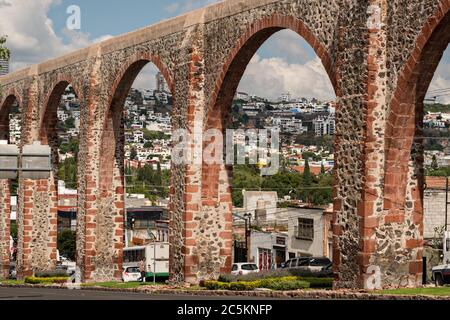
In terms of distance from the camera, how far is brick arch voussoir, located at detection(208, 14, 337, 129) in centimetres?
1830

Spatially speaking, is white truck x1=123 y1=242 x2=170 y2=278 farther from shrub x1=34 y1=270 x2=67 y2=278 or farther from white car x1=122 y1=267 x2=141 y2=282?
shrub x1=34 y1=270 x2=67 y2=278

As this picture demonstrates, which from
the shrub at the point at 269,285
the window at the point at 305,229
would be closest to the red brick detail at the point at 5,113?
the window at the point at 305,229

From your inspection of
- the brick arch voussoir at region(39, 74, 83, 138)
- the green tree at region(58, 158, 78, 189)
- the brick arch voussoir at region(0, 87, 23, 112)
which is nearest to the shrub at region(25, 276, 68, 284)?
the brick arch voussoir at region(39, 74, 83, 138)

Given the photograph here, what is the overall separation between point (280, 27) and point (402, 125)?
4250 mm

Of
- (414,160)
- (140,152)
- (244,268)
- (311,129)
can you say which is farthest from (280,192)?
(414,160)

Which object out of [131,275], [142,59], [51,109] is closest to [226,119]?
[142,59]

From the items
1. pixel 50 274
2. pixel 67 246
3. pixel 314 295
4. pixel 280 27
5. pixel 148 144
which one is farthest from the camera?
pixel 148 144

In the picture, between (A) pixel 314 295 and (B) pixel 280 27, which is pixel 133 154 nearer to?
(B) pixel 280 27

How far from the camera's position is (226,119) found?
22.7 m

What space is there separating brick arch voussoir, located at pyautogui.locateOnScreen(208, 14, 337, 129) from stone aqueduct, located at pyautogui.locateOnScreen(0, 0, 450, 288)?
35 millimetres

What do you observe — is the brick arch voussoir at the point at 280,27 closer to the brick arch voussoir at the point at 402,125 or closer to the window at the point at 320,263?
the brick arch voussoir at the point at 402,125

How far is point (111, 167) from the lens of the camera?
29.0 m

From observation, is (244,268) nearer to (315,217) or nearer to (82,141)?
(82,141)

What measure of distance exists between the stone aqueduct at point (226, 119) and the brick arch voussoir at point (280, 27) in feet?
0.11
